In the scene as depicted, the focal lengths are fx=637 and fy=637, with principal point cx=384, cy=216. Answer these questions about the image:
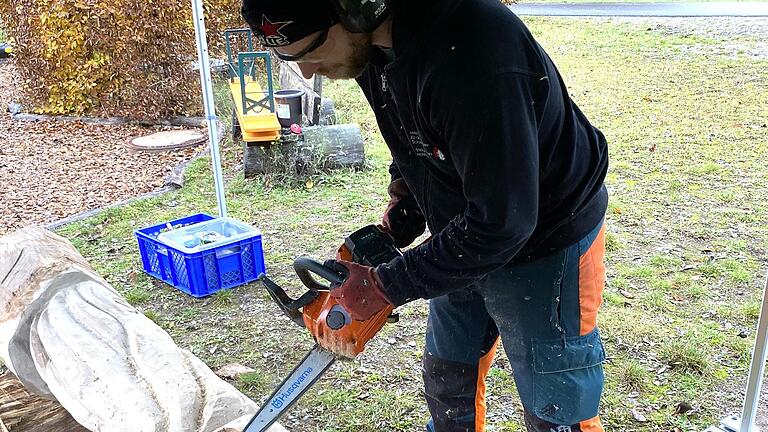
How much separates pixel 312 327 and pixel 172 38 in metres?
6.99

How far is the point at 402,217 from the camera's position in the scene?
2100 millimetres

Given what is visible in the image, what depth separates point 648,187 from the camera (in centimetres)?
527

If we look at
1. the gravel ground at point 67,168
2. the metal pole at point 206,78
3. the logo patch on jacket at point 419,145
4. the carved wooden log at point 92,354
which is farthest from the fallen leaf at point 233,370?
the gravel ground at point 67,168

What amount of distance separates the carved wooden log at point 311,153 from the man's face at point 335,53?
4128 millimetres

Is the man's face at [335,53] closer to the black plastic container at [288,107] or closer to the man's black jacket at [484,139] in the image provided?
the man's black jacket at [484,139]

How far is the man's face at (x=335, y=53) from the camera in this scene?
1472 millimetres

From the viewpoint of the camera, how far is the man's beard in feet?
5.01

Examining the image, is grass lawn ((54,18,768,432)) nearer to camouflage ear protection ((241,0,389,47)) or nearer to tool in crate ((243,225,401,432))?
tool in crate ((243,225,401,432))

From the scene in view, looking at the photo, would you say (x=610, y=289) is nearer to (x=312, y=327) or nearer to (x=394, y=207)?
(x=394, y=207)

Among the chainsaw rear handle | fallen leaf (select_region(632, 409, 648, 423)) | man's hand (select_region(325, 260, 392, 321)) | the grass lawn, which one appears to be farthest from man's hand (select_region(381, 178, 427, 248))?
fallen leaf (select_region(632, 409, 648, 423))

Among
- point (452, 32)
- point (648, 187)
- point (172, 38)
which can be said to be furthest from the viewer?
point (172, 38)

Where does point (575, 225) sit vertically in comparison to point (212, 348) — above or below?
above

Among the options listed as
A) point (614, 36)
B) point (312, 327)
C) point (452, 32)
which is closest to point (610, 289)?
point (312, 327)

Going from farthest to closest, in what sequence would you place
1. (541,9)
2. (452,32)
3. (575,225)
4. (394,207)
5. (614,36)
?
(541,9) < (614,36) < (394,207) < (575,225) < (452,32)
